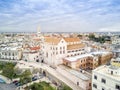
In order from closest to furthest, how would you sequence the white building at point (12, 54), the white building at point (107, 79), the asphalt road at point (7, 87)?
the white building at point (107, 79), the asphalt road at point (7, 87), the white building at point (12, 54)

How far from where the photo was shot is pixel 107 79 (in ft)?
57.4

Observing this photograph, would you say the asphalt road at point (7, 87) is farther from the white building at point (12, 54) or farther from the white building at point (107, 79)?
the white building at point (12, 54)

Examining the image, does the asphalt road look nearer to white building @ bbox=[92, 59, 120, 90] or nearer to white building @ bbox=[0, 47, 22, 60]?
white building @ bbox=[92, 59, 120, 90]

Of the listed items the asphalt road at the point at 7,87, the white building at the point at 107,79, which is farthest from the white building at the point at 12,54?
the white building at the point at 107,79

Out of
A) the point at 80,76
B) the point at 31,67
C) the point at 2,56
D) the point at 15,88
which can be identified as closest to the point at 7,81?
the point at 15,88

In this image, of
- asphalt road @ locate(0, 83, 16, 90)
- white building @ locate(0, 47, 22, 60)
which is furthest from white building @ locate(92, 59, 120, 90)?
white building @ locate(0, 47, 22, 60)

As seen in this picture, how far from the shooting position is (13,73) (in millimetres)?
29156

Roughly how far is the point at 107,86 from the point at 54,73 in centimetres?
1297

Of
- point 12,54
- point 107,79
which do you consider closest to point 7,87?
point 107,79

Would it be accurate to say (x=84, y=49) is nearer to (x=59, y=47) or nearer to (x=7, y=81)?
(x=59, y=47)

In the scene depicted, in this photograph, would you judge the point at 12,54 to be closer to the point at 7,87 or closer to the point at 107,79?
the point at 7,87

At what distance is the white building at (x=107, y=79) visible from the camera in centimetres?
1677

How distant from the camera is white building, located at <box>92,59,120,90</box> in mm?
16766

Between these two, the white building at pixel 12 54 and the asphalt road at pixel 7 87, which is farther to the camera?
the white building at pixel 12 54
